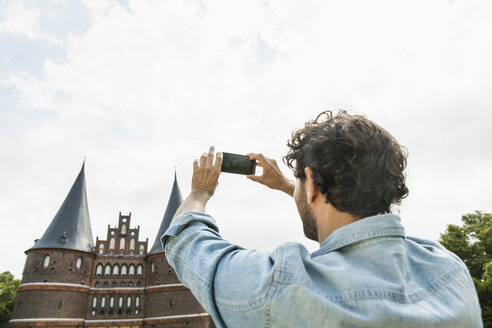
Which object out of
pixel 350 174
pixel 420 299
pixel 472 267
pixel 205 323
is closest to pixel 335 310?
pixel 420 299

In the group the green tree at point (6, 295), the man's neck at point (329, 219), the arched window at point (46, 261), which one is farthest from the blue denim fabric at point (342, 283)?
the green tree at point (6, 295)

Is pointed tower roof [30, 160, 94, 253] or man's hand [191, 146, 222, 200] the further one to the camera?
pointed tower roof [30, 160, 94, 253]

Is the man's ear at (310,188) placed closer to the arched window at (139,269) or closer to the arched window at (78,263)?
the arched window at (78,263)

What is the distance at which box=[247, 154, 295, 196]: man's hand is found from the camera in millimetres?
1706

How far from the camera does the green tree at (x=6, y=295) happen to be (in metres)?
33.9

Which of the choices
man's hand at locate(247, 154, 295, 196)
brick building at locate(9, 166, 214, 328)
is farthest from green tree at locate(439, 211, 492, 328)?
man's hand at locate(247, 154, 295, 196)

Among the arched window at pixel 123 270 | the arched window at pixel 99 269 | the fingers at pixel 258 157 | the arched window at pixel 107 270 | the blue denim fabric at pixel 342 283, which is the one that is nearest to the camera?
the blue denim fabric at pixel 342 283

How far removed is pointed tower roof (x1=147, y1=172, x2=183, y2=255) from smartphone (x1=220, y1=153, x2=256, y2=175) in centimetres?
3254

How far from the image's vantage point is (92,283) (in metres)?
31.1

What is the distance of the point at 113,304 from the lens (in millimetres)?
31344

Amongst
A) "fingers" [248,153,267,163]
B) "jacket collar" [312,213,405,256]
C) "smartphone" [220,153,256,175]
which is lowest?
"jacket collar" [312,213,405,256]

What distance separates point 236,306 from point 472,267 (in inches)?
1131

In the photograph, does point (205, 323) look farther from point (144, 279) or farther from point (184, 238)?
point (184, 238)

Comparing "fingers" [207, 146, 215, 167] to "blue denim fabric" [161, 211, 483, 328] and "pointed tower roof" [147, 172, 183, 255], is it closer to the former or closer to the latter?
"blue denim fabric" [161, 211, 483, 328]
